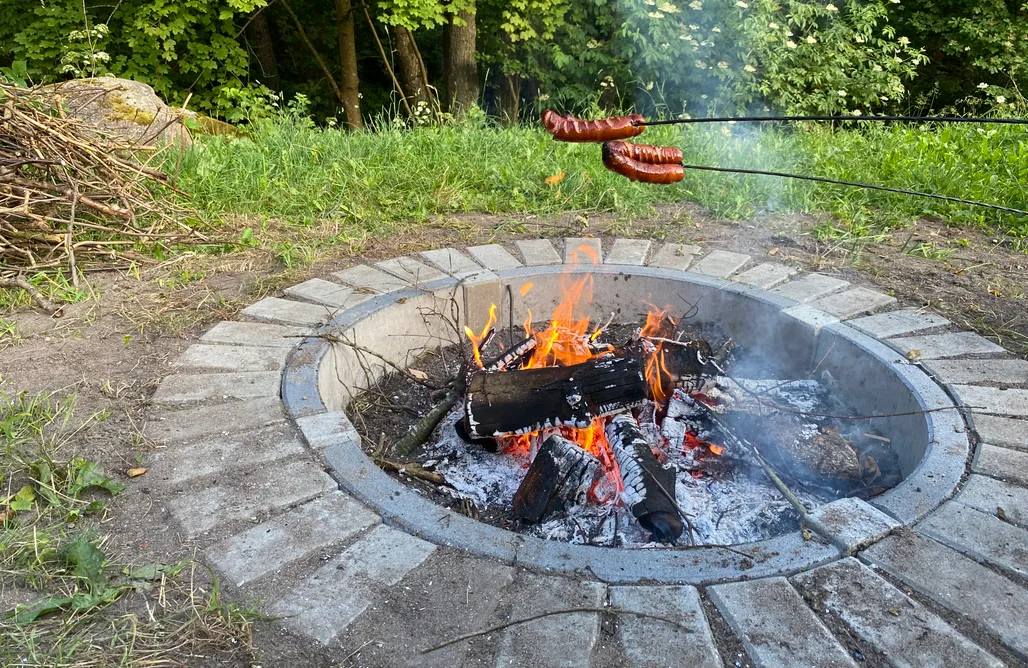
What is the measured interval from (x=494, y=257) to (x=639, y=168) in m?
1.27

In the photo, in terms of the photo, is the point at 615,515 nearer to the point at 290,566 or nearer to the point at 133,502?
the point at 290,566

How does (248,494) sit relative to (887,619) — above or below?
below

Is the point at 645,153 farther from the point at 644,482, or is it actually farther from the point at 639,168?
the point at 644,482

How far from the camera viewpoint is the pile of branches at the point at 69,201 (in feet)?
10.6

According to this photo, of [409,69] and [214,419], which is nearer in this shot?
[214,419]

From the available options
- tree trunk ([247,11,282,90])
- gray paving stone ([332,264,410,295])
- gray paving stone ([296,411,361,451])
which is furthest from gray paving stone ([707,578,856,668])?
tree trunk ([247,11,282,90])

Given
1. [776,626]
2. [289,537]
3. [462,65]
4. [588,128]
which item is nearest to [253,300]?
[289,537]

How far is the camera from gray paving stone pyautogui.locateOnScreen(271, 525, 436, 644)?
1.48 meters

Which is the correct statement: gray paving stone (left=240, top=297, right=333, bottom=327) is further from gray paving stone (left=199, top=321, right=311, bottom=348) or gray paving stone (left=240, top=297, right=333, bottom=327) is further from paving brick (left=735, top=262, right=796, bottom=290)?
paving brick (left=735, top=262, right=796, bottom=290)

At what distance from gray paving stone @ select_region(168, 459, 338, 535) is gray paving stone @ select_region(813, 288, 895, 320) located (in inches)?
84.2

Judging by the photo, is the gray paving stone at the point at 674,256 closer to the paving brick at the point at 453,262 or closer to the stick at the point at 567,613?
the paving brick at the point at 453,262

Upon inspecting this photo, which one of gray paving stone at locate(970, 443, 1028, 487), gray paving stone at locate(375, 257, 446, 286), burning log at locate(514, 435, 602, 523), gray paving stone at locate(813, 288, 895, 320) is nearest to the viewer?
gray paving stone at locate(970, 443, 1028, 487)

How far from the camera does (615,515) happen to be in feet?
7.07

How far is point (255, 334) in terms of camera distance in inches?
106
